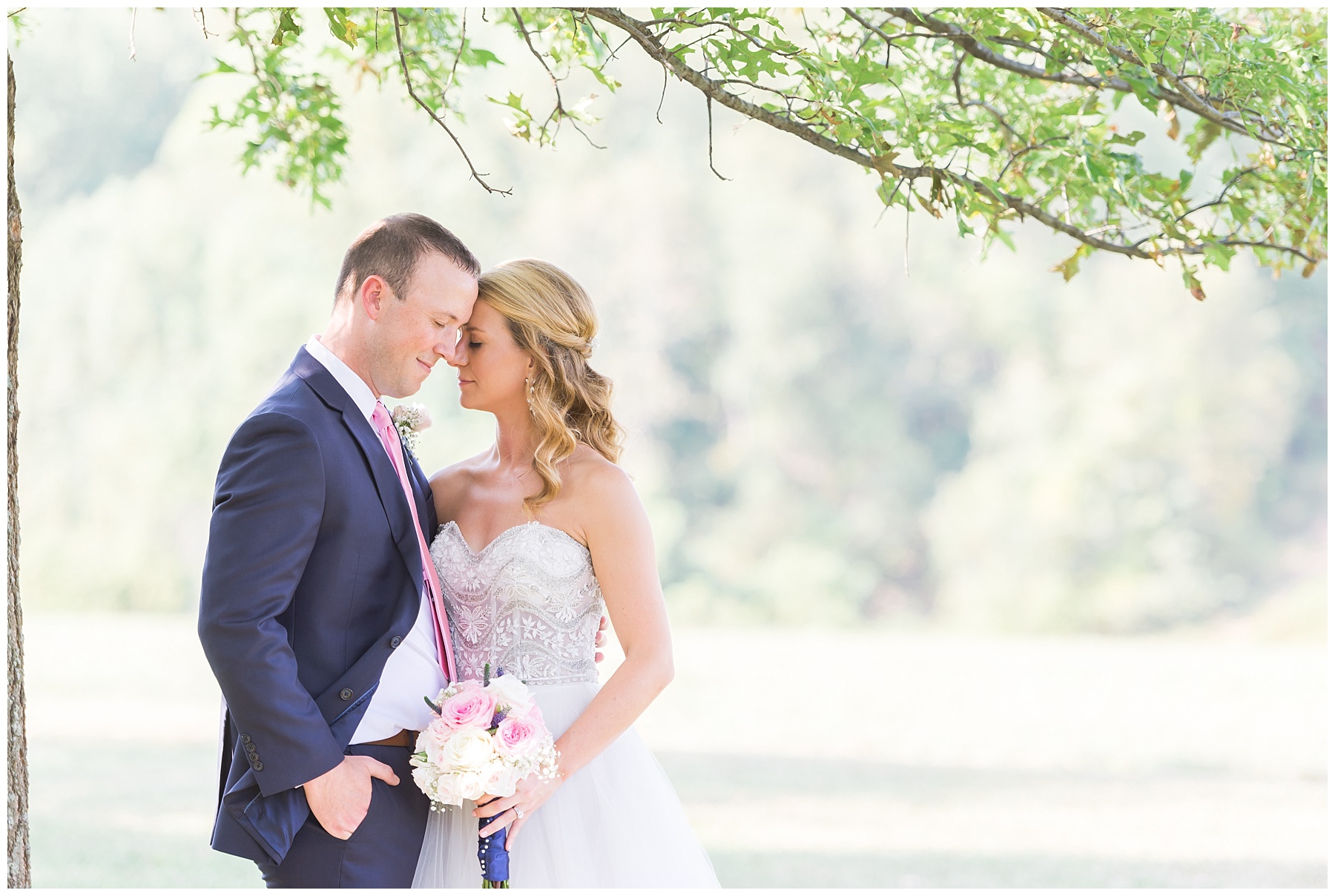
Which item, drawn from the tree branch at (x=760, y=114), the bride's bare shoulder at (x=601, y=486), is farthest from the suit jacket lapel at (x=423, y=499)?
the tree branch at (x=760, y=114)

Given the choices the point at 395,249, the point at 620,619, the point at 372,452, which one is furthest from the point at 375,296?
the point at 620,619

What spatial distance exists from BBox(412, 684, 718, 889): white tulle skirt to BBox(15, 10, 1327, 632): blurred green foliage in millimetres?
19928

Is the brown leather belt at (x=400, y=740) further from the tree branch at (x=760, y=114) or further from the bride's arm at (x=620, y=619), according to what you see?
the tree branch at (x=760, y=114)

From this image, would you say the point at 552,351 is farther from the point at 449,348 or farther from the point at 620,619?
the point at 620,619

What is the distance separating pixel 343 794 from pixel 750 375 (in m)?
23.1

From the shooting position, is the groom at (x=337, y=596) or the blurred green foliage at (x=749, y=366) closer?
the groom at (x=337, y=596)

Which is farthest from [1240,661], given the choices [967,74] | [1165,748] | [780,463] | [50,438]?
[50,438]

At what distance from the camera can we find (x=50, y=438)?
24531 mm

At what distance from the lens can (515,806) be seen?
283 centimetres

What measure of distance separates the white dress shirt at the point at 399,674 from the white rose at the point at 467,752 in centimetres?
21

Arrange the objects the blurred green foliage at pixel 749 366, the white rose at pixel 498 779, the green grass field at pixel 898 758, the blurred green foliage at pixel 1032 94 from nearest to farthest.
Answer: the white rose at pixel 498 779, the blurred green foliage at pixel 1032 94, the green grass field at pixel 898 758, the blurred green foliage at pixel 749 366

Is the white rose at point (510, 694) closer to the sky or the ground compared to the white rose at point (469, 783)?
closer to the sky

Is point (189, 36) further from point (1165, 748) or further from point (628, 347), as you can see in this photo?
point (1165, 748)

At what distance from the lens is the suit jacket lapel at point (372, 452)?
2852 millimetres
